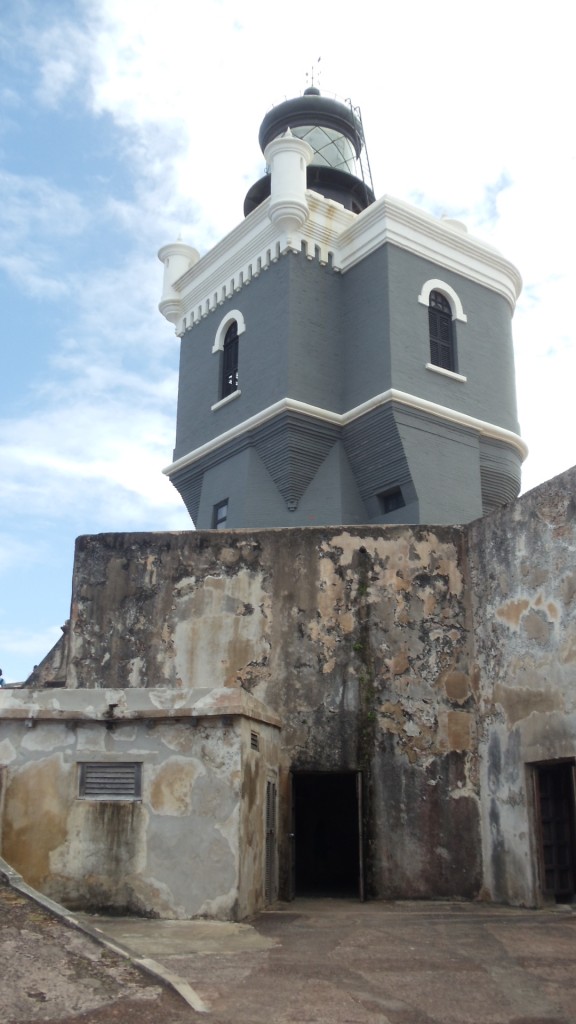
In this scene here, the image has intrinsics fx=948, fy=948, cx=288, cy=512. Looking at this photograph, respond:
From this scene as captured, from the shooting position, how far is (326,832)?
14.0 metres

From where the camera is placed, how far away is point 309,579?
11664 mm

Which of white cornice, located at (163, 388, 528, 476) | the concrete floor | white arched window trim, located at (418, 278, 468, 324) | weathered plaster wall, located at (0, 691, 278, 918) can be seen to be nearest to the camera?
the concrete floor

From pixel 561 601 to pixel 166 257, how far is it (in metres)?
14.2

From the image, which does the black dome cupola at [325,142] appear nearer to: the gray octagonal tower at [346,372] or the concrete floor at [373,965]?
the gray octagonal tower at [346,372]

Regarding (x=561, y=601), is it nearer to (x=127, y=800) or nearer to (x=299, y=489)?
(x=127, y=800)

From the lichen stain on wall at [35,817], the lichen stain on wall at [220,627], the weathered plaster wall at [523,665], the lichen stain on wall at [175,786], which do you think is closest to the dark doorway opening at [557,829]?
the weathered plaster wall at [523,665]

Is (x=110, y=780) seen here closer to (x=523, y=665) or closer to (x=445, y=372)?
(x=523, y=665)

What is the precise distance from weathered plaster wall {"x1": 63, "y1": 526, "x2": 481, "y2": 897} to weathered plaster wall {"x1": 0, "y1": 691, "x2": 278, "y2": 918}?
76.3 inches

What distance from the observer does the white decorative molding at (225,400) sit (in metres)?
→ 17.9

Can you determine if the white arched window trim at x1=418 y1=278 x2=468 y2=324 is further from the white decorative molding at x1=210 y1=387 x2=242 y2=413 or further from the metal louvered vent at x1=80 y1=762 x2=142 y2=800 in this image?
the metal louvered vent at x1=80 y1=762 x2=142 y2=800

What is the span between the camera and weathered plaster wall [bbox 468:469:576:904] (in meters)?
9.87

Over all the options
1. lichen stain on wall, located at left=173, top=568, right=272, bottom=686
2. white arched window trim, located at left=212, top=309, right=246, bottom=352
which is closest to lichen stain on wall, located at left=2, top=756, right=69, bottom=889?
lichen stain on wall, located at left=173, top=568, right=272, bottom=686

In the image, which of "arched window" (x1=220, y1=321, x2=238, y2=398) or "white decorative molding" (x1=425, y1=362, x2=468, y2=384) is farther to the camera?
"arched window" (x1=220, y1=321, x2=238, y2=398)

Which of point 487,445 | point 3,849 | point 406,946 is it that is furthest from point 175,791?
point 487,445
